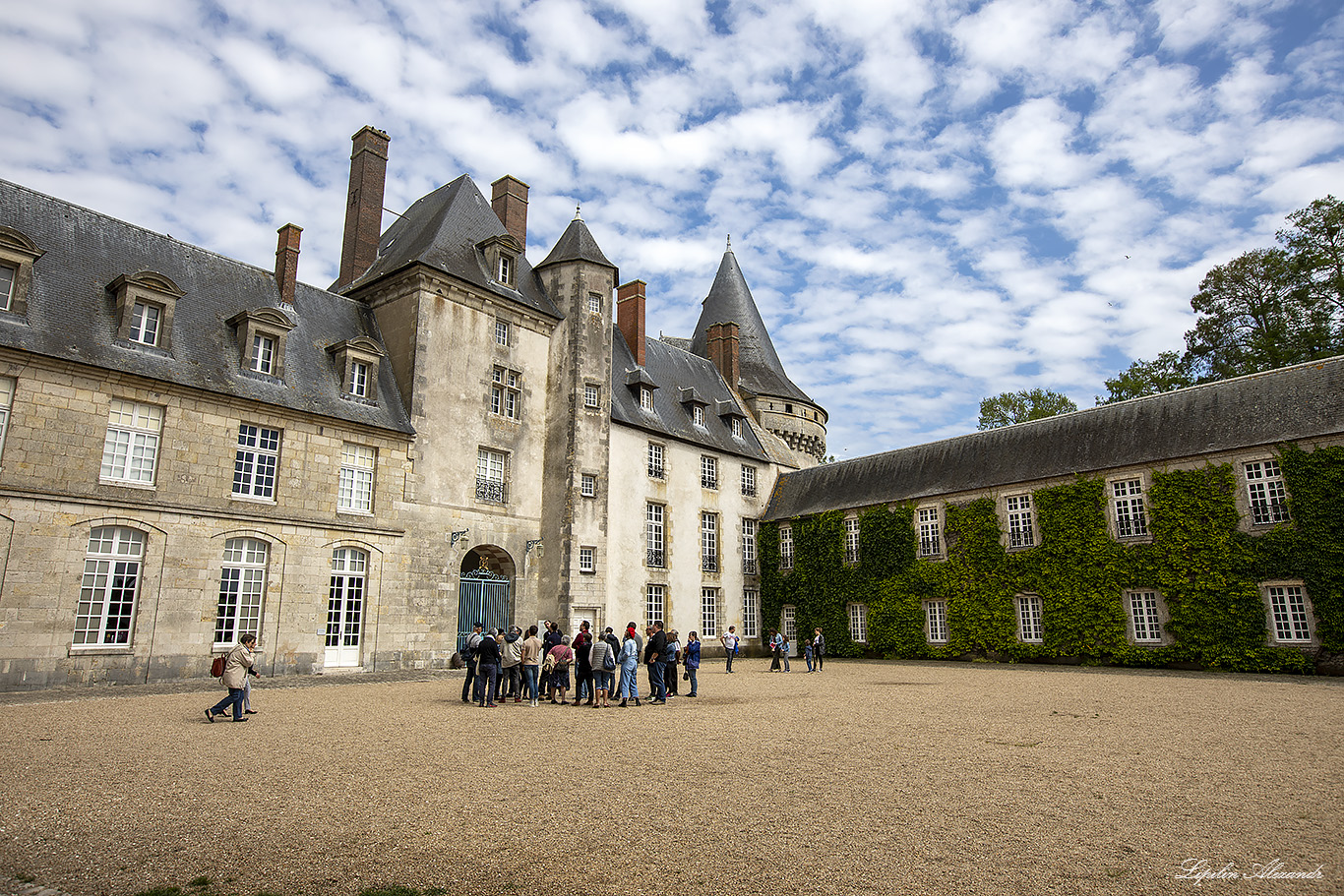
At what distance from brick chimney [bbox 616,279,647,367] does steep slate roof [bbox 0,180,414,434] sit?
1047 cm

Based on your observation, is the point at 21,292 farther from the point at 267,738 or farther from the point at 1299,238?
the point at 1299,238

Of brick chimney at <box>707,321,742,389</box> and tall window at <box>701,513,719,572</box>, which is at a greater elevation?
brick chimney at <box>707,321,742,389</box>

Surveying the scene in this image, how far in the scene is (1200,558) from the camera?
19.4 metres

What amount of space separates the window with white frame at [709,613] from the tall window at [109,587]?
57.1 feet

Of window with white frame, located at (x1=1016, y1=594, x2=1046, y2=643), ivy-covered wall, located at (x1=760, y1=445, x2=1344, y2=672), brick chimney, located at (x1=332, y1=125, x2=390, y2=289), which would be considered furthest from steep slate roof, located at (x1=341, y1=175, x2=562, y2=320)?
window with white frame, located at (x1=1016, y1=594, x2=1046, y2=643)

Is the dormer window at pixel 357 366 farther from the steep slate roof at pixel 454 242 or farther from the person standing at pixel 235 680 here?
the person standing at pixel 235 680

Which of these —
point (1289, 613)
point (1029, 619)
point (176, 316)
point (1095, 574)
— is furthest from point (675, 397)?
point (1289, 613)

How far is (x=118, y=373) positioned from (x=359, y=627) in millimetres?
7593

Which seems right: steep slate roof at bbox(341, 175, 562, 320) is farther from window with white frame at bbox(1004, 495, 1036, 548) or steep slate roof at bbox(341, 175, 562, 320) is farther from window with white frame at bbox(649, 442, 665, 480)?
window with white frame at bbox(1004, 495, 1036, 548)

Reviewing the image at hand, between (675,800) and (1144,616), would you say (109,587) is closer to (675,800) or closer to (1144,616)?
(675,800)

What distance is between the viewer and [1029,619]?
2275 centimetres

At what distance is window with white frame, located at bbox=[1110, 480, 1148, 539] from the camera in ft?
68.4

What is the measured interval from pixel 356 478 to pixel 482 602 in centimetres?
500

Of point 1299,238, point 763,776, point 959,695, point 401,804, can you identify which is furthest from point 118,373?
point 1299,238
